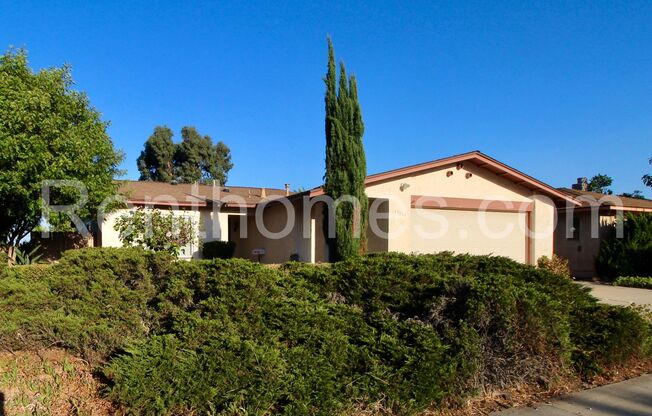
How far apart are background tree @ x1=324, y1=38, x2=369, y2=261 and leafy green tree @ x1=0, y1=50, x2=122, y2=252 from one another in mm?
6343

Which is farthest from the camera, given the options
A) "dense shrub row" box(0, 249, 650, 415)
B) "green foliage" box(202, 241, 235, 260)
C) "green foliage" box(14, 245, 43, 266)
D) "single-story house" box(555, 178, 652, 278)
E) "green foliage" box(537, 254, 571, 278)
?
"single-story house" box(555, 178, 652, 278)

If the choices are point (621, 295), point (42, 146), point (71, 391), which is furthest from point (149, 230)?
point (621, 295)

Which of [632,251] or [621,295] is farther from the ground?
[632,251]

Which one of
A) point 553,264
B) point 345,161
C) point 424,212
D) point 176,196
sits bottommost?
point 553,264

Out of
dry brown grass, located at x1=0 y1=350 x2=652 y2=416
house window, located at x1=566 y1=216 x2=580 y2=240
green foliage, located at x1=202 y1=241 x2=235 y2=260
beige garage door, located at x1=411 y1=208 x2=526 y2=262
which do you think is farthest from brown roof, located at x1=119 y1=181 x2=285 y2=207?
house window, located at x1=566 y1=216 x2=580 y2=240

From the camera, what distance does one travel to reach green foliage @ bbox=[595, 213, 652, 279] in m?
16.4

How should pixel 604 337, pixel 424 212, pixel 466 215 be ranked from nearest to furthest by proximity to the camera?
pixel 604 337 → pixel 424 212 → pixel 466 215

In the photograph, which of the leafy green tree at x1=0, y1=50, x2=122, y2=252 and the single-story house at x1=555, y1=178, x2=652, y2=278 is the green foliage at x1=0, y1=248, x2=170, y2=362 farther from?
the single-story house at x1=555, y1=178, x2=652, y2=278

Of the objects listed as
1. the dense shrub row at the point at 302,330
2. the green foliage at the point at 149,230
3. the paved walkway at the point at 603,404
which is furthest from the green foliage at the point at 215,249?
the paved walkway at the point at 603,404

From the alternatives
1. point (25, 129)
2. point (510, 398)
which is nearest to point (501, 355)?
point (510, 398)

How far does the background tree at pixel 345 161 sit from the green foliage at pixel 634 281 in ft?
31.4

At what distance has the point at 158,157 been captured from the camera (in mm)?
43406

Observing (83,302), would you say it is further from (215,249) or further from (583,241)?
(583,241)

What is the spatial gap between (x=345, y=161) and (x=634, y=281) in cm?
1092
